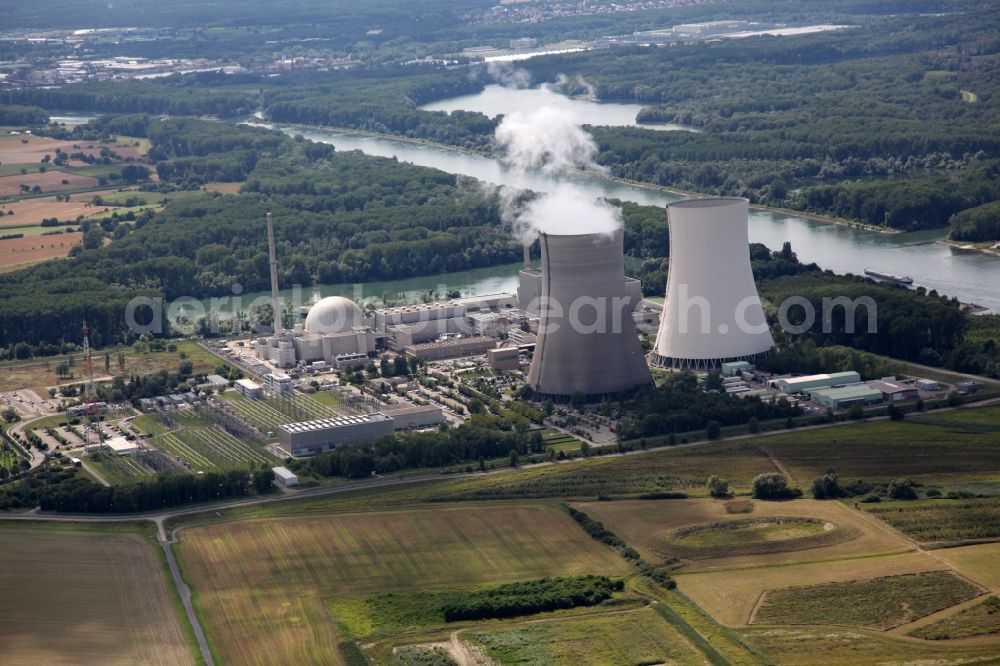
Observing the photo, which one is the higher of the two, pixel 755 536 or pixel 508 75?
pixel 508 75

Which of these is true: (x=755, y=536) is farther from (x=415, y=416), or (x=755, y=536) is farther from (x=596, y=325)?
(x=415, y=416)

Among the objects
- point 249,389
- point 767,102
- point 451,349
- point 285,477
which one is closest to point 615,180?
point 767,102

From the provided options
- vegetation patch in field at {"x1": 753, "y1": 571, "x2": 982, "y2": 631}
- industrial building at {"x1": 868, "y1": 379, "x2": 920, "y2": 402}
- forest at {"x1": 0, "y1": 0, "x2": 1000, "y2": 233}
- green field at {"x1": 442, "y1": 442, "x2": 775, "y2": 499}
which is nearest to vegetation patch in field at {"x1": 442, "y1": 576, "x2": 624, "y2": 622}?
vegetation patch in field at {"x1": 753, "y1": 571, "x2": 982, "y2": 631}

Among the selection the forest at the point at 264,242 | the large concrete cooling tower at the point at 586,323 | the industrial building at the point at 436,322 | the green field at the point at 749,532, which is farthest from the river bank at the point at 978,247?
the green field at the point at 749,532

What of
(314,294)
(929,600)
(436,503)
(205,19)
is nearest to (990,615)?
(929,600)

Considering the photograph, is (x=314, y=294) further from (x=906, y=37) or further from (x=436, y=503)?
(x=906, y=37)

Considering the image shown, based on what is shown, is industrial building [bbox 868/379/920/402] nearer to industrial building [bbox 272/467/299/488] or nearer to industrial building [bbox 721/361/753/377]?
industrial building [bbox 721/361/753/377]
